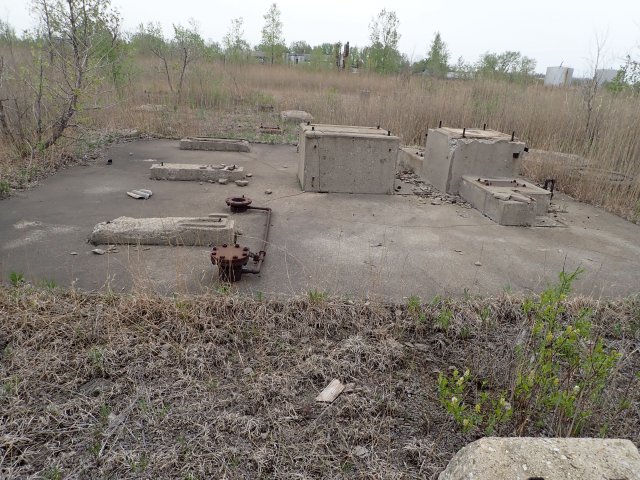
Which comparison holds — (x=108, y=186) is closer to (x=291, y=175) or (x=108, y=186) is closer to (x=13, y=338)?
(x=291, y=175)

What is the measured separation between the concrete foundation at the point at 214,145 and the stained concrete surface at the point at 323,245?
6.02 ft

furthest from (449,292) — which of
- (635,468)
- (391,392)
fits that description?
(635,468)

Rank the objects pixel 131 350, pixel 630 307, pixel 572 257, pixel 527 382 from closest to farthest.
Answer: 1. pixel 527 382
2. pixel 131 350
3. pixel 630 307
4. pixel 572 257

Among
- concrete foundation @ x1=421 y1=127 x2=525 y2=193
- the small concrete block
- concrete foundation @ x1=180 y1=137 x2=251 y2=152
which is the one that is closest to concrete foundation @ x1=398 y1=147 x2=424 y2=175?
concrete foundation @ x1=421 y1=127 x2=525 y2=193

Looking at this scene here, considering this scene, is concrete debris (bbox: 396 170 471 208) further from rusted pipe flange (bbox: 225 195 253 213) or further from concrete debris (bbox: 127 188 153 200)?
concrete debris (bbox: 127 188 153 200)

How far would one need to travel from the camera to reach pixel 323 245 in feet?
12.9

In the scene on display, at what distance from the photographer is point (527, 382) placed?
72.4 inches

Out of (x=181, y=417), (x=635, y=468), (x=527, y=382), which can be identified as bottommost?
(x=181, y=417)

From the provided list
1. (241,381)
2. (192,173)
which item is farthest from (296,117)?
(241,381)

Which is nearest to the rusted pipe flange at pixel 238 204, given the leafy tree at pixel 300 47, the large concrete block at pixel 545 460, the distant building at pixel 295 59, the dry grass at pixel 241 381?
the dry grass at pixel 241 381

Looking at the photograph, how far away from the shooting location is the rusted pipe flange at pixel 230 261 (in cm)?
308

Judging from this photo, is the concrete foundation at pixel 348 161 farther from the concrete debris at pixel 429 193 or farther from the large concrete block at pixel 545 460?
the large concrete block at pixel 545 460

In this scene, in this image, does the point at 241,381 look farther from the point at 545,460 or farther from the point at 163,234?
the point at 163,234

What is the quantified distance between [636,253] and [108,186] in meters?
5.74
